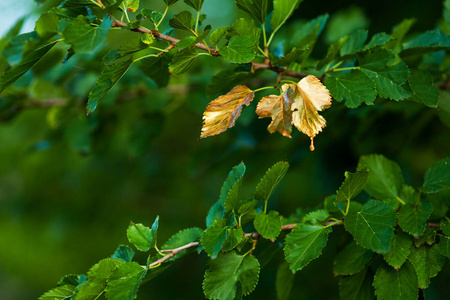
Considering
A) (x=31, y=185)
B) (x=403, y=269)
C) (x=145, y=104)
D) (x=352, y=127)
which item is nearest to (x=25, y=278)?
(x=31, y=185)

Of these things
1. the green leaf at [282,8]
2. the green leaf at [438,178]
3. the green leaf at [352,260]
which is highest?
the green leaf at [282,8]

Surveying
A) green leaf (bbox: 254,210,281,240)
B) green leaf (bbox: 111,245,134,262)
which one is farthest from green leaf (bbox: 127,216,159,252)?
green leaf (bbox: 254,210,281,240)

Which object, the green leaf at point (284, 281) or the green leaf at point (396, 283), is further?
the green leaf at point (284, 281)

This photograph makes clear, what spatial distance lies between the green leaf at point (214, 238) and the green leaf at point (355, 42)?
47 centimetres

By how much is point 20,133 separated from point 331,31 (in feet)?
6.83

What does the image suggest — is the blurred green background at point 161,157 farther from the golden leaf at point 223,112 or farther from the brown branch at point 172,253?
the golden leaf at point 223,112

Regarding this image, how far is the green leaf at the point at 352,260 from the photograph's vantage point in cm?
67

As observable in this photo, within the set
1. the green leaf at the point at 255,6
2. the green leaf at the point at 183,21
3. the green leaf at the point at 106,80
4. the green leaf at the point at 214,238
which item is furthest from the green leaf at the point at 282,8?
the green leaf at the point at 214,238

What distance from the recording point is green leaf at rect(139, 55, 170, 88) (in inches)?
29.0

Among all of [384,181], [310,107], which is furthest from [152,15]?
[384,181]

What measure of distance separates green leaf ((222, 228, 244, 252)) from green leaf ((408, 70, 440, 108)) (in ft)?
1.27

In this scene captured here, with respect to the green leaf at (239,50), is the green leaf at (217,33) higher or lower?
higher

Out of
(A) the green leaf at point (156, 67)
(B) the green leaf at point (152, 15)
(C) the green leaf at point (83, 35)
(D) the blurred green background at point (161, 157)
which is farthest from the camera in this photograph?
(D) the blurred green background at point (161, 157)

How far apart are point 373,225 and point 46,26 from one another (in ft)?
1.72
